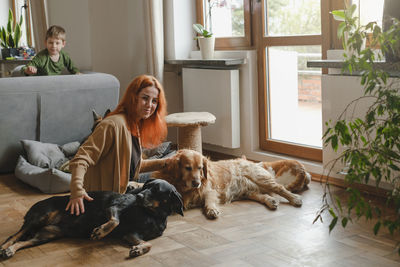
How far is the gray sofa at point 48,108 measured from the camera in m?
4.14

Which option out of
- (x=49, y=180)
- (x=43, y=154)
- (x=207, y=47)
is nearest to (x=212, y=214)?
(x=49, y=180)

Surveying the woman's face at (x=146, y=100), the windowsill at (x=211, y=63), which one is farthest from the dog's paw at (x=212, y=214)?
the windowsill at (x=211, y=63)

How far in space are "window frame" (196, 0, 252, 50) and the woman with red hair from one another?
1.99 metres

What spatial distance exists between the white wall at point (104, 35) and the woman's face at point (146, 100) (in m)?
2.73

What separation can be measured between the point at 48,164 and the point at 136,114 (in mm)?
1582

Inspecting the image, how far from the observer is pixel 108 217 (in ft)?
8.36

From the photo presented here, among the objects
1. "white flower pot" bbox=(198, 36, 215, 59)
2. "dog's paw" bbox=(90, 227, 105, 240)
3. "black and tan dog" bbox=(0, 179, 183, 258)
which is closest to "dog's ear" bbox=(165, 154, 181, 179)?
"black and tan dog" bbox=(0, 179, 183, 258)

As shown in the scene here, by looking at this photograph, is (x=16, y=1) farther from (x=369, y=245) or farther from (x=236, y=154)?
(x=369, y=245)

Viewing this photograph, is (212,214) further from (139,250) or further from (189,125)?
(189,125)

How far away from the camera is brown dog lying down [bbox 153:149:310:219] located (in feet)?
10.4

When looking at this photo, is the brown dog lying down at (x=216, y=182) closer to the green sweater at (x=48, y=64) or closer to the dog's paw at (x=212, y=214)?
the dog's paw at (x=212, y=214)

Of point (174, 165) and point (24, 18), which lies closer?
point (174, 165)

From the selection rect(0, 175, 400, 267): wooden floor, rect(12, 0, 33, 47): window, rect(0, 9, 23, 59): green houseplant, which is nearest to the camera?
rect(0, 175, 400, 267): wooden floor

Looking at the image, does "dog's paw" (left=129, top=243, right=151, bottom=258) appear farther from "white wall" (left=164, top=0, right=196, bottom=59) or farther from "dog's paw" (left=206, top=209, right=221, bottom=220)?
"white wall" (left=164, top=0, right=196, bottom=59)
